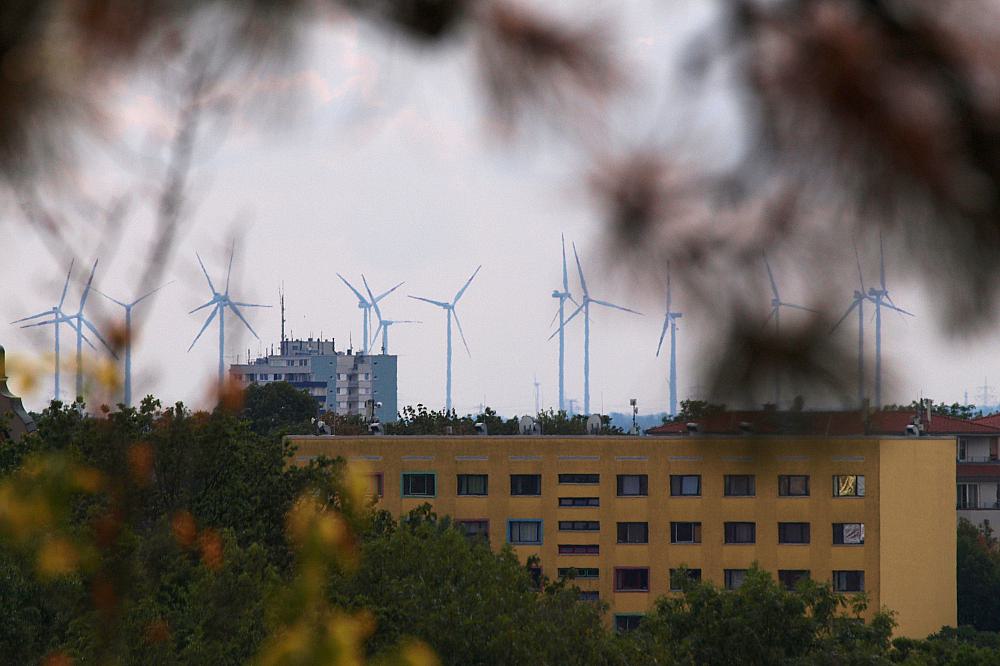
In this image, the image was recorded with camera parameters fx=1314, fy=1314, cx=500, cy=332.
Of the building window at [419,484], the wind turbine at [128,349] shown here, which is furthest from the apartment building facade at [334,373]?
the wind turbine at [128,349]

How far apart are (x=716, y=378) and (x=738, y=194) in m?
0.36

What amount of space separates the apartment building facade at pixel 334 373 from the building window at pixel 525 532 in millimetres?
97767

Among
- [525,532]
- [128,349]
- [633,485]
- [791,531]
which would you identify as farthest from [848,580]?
[128,349]

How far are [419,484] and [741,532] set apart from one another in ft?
43.5

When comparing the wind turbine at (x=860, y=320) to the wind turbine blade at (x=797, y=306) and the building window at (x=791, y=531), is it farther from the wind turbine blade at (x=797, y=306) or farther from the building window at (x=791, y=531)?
the building window at (x=791, y=531)

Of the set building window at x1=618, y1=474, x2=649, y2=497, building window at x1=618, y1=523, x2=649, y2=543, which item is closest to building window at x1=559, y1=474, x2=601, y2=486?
building window at x1=618, y1=474, x2=649, y2=497

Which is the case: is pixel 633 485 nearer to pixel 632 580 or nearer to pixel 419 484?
pixel 632 580

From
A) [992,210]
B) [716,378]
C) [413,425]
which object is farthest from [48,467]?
[413,425]

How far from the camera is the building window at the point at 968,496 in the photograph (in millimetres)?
75812

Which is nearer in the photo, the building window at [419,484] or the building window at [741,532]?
the building window at [741,532]

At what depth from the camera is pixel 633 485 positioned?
54.3 metres

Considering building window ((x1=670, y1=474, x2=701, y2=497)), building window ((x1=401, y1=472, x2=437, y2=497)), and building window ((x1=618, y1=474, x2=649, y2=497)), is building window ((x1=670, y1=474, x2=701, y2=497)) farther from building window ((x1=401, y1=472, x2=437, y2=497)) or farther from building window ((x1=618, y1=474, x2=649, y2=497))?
building window ((x1=401, y1=472, x2=437, y2=497))

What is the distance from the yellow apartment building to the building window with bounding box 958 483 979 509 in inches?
887

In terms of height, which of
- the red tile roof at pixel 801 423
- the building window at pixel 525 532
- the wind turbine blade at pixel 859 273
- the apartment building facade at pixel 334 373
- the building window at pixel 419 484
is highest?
the apartment building facade at pixel 334 373
